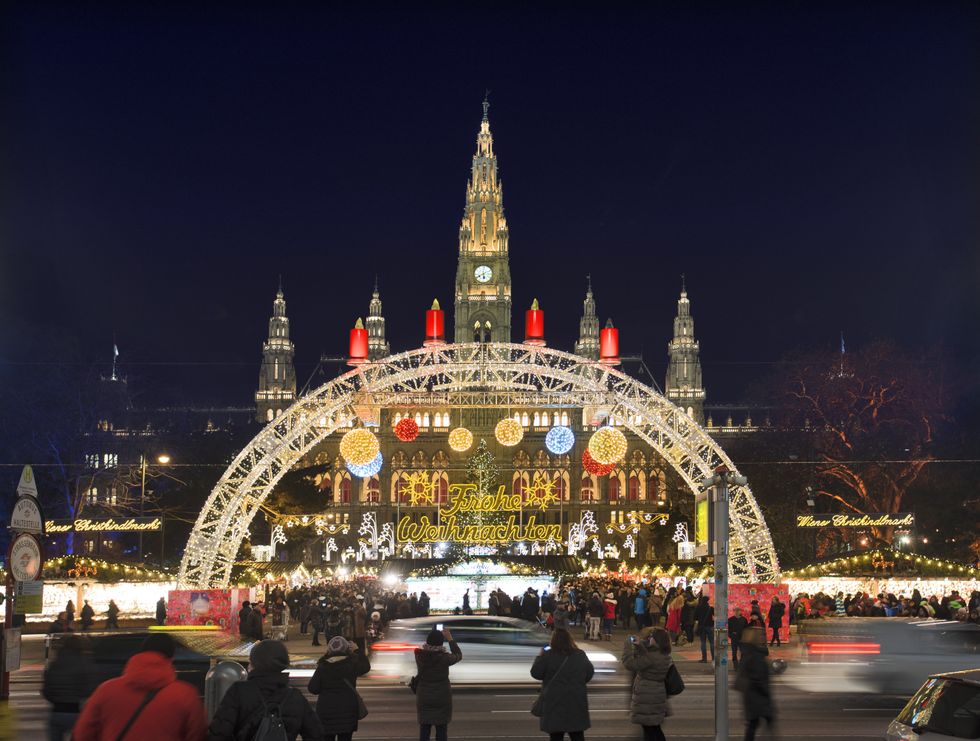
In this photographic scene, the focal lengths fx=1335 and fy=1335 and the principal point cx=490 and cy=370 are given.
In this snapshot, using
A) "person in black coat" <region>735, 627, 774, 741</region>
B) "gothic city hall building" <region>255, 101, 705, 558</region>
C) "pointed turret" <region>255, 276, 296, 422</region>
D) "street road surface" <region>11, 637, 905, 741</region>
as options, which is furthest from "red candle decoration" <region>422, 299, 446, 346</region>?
"pointed turret" <region>255, 276, 296, 422</region>

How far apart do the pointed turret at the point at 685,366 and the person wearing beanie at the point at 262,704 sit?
123860mm

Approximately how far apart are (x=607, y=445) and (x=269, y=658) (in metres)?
32.0

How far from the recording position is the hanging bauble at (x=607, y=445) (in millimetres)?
39094

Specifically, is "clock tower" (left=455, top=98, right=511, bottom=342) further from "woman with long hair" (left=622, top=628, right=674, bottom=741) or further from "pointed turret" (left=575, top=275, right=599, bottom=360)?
"woman with long hair" (left=622, top=628, right=674, bottom=741)

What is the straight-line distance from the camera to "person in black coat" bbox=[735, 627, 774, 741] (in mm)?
13016

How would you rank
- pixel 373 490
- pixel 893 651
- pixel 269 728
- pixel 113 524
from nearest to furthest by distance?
1. pixel 269 728
2. pixel 893 651
3. pixel 113 524
4. pixel 373 490

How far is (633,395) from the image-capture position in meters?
35.4

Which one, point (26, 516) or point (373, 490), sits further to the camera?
point (373, 490)

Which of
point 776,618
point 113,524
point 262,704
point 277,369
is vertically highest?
point 277,369

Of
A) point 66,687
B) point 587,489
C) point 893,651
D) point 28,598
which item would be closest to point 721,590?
point 66,687

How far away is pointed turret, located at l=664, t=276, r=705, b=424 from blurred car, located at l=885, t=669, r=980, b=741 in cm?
12152

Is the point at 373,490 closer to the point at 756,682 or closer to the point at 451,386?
the point at 451,386

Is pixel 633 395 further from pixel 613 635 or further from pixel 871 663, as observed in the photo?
pixel 871 663

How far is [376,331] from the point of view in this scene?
142m
